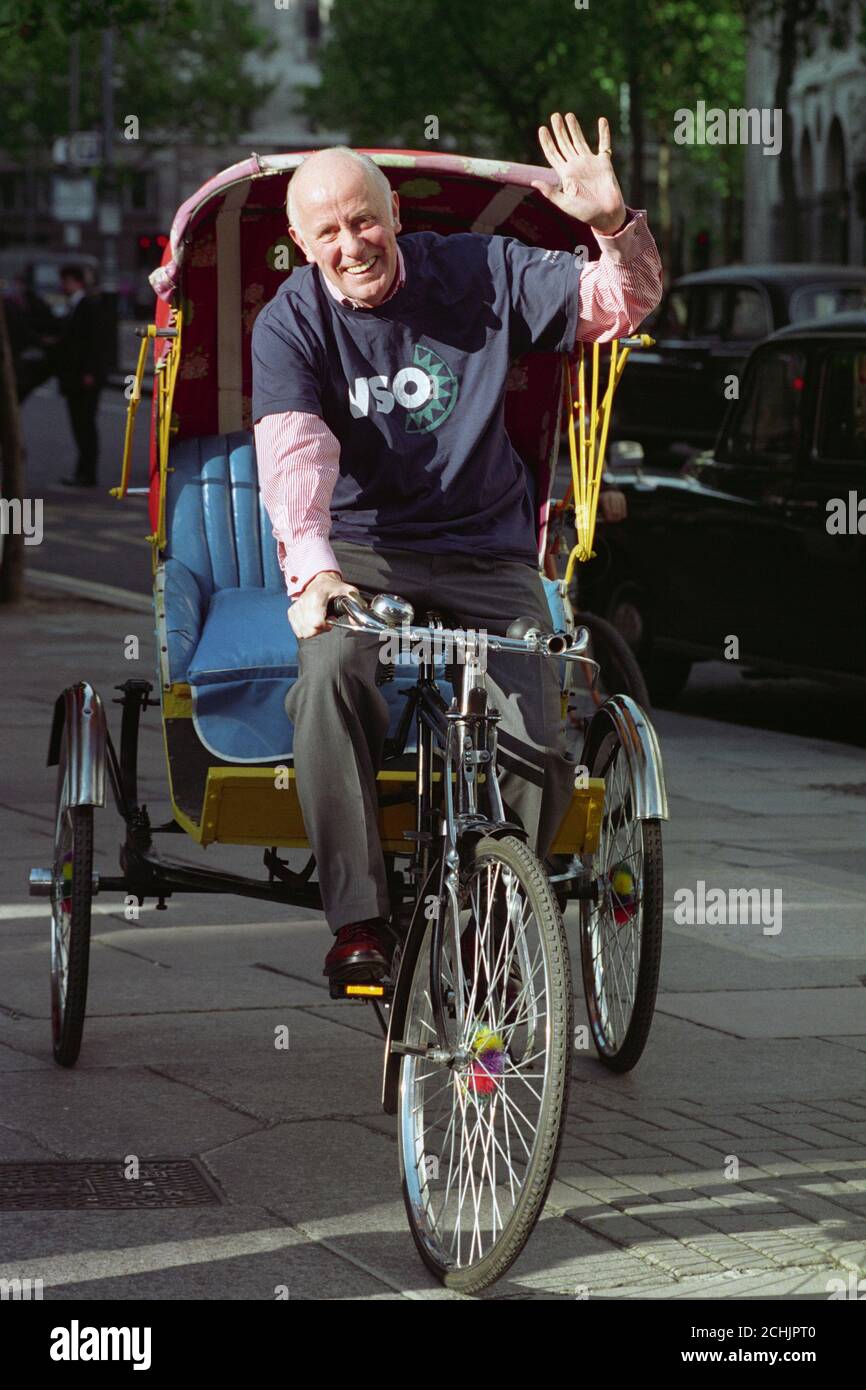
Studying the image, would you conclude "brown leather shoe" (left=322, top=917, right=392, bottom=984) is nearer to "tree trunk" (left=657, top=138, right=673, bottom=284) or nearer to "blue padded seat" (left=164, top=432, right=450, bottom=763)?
"blue padded seat" (left=164, top=432, right=450, bottom=763)

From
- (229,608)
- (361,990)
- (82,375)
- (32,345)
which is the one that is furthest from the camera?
(32,345)

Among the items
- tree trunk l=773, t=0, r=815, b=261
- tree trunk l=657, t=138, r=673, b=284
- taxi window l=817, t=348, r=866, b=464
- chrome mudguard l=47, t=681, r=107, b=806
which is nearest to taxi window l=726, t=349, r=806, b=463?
taxi window l=817, t=348, r=866, b=464

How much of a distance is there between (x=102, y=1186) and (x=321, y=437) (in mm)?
1539

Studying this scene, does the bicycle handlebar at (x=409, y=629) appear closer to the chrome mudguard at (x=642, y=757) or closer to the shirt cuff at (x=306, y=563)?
the shirt cuff at (x=306, y=563)

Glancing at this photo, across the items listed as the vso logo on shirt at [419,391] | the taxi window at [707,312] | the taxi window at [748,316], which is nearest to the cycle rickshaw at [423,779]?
the vso logo on shirt at [419,391]

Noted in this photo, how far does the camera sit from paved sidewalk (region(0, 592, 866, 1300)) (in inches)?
178

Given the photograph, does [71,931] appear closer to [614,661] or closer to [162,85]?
[614,661]

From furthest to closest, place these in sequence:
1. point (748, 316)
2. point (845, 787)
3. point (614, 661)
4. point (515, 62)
→ point (515, 62) → point (748, 316) → point (845, 787) → point (614, 661)

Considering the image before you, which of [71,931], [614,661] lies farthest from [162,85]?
[71,931]

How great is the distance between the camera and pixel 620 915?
234 inches

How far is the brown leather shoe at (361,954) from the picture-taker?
16.5 ft

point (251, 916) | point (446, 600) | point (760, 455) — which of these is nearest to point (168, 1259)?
point (446, 600)

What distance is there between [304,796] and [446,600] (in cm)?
56
